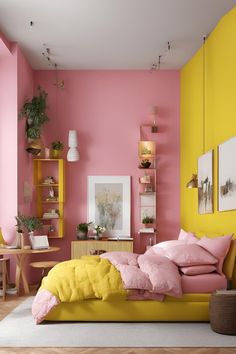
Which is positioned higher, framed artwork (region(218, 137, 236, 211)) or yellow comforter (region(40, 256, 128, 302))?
framed artwork (region(218, 137, 236, 211))

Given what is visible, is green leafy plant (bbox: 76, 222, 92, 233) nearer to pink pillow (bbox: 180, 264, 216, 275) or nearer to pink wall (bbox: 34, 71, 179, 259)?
pink wall (bbox: 34, 71, 179, 259)

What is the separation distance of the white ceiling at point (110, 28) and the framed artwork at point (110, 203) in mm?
1850

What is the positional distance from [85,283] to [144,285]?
58 centimetres

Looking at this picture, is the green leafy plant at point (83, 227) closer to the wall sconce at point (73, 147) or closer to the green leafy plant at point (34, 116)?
the wall sconce at point (73, 147)

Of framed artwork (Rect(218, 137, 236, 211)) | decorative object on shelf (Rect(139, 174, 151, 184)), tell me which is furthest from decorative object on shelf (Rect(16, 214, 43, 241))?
framed artwork (Rect(218, 137, 236, 211))

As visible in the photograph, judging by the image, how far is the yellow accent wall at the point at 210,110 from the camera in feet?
20.7

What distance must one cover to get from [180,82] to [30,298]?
4.19m

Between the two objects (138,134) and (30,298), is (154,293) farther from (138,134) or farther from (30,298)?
(138,134)

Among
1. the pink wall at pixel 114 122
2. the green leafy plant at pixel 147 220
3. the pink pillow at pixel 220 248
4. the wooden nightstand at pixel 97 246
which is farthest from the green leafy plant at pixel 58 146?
the pink pillow at pixel 220 248

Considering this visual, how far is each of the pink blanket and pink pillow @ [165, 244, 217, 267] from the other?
11 cm

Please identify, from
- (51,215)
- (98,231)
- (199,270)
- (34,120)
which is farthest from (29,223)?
(199,270)

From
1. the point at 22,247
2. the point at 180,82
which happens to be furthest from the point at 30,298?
the point at 180,82

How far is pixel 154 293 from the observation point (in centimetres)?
555

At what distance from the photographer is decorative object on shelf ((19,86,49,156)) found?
8008 millimetres
